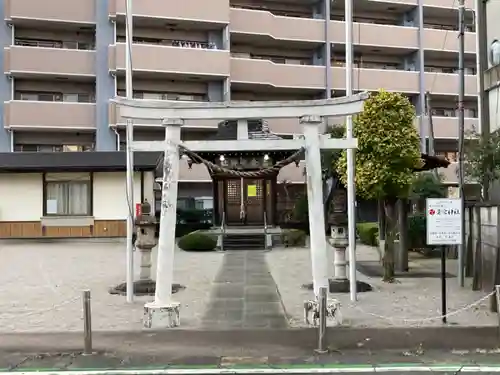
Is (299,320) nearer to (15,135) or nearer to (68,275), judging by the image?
(68,275)

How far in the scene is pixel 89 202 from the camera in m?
26.5

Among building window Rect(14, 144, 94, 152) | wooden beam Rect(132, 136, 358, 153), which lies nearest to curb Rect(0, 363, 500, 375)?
wooden beam Rect(132, 136, 358, 153)

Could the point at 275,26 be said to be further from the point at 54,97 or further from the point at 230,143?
the point at 230,143

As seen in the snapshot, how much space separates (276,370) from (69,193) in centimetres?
2175

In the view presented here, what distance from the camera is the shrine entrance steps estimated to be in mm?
23516

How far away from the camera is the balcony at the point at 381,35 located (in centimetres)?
3869

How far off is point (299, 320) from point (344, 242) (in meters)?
3.01

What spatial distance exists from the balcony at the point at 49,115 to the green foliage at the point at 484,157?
25.3 meters

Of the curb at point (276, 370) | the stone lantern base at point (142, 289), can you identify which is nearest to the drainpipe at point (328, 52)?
the stone lantern base at point (142, 289)

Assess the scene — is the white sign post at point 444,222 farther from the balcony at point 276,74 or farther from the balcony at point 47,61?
the balcony at point 47,61

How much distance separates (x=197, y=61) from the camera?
34.4m

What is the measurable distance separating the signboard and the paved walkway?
2920mm

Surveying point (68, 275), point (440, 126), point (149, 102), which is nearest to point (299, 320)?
point (149, 102)

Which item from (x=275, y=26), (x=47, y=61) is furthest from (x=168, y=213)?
(x=275, y=26)
